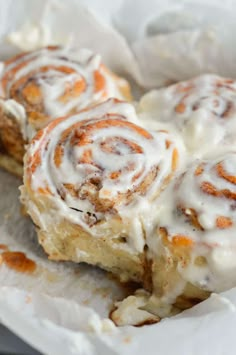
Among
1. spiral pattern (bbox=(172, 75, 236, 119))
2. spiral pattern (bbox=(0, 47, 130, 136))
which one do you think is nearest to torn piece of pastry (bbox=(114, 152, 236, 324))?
spiral pattern (bbox=(172, 75, 236, 119))

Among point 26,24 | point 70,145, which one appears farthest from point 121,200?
point 26,24

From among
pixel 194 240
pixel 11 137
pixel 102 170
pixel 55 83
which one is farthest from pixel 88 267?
pixel 55 83

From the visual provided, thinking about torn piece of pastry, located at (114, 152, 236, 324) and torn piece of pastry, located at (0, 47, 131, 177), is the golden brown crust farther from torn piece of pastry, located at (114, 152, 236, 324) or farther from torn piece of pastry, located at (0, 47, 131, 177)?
torn piece of pastry, located at (114, 152, 236, 324)

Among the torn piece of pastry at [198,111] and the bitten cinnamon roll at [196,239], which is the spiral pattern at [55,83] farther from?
the bitten cinnamon roll at [196,239]

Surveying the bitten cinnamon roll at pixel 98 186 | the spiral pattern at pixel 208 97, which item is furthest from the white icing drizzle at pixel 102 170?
the spiral pattern at pixel 208 97

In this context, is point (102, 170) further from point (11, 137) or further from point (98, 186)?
point (11, 137)

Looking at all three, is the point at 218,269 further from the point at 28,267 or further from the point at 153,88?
the point at 153,88
